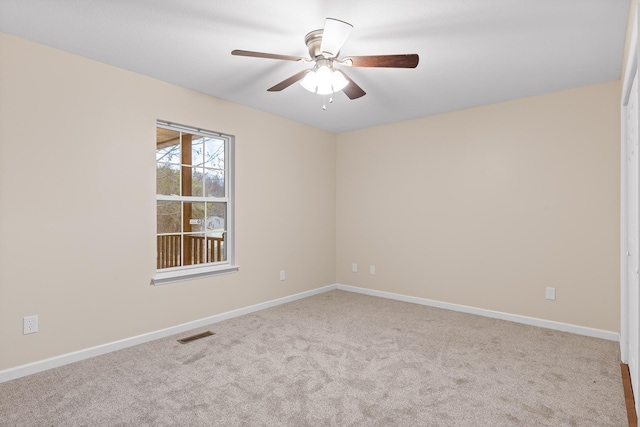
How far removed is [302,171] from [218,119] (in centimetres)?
138

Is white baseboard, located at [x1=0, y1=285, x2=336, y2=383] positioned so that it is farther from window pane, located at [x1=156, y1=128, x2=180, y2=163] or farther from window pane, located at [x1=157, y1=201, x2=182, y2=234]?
window pane, located at [x1=156, y1=128, x2=180, y2=163]

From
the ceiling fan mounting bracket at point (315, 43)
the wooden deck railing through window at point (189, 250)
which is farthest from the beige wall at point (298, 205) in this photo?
the ceiling fan mounting bracket at point (315, 43)

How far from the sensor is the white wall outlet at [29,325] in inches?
97.3

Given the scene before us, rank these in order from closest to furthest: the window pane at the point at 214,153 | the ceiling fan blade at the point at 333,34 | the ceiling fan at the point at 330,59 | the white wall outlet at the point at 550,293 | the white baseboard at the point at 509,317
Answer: the ceiling fan blade at the point at 333,34 < the ceiling fan at the point at 330,59 < the white baseboard at the point at 509,317 < the white wall outlet at the point at 550,293 < the window pane at the point at 214,153

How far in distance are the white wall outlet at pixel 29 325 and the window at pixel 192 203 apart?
2.88ft

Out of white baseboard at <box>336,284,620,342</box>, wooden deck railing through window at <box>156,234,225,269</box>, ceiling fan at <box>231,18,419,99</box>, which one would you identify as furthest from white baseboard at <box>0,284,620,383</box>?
ceiling fan at <box>231,18,419,99</box>

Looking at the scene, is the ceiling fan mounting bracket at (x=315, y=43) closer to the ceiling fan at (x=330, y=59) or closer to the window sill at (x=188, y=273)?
the ceiling fan at (x=330, y=59)

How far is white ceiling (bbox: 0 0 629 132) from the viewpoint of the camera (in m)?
2.08

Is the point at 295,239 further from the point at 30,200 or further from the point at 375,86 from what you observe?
the point at 30,200

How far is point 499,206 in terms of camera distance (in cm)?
380

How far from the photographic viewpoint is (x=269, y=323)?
361 cm

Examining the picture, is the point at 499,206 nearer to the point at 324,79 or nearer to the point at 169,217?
the point at 324,79

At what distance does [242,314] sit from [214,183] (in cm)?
148

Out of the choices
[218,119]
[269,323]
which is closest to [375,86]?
[218,119]
